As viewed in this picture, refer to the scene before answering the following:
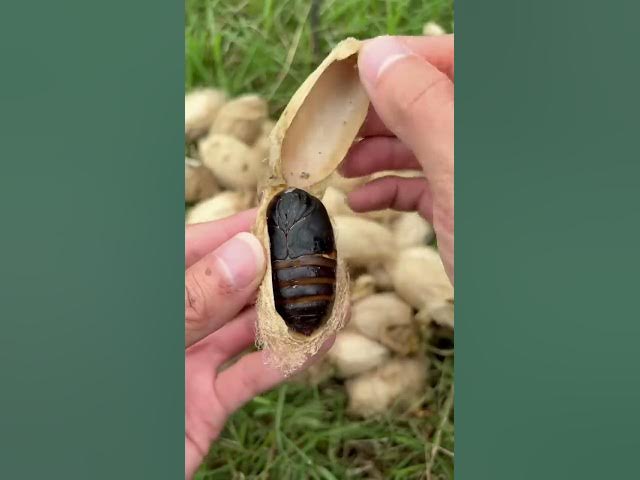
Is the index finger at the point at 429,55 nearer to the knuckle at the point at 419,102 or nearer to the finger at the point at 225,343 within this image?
the knuckle at the point at 419,102

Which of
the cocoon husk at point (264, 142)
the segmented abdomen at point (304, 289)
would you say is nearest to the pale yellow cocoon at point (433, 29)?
the cocoon husk at point (264, 142)

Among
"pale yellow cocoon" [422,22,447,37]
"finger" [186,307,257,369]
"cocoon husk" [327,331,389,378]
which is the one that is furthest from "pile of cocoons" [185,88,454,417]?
"pale yellow cocoon" [422,22,447,37]

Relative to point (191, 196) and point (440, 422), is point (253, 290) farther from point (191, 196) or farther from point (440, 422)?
point (440, 422)

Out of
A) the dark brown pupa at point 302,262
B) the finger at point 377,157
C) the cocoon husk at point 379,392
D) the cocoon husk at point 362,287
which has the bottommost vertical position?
the cocoon husk at point 379,392

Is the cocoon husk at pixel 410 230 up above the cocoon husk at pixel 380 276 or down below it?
above

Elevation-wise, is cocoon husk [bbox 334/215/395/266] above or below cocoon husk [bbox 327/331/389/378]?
above

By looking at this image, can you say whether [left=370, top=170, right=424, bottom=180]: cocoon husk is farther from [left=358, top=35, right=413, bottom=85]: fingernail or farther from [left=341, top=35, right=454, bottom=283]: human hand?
[left=358, top=35, right=413, bottom=85]: fingernail

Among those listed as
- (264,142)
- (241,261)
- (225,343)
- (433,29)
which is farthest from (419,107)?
(225,343)
